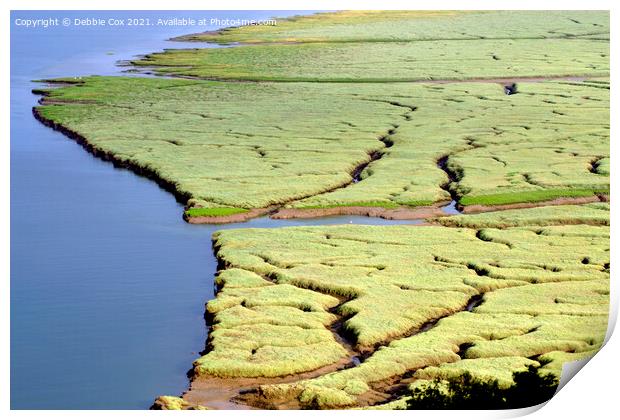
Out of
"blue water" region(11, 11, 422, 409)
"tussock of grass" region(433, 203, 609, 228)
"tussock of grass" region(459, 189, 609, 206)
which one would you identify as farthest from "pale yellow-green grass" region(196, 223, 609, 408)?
"tussock of grass" region(459, 189, 609, 206)

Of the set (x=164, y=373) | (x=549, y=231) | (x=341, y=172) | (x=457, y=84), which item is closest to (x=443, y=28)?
(x=457, y=84)

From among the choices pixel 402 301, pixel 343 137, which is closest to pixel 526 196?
pixel 343 137

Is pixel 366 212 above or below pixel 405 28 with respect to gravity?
below

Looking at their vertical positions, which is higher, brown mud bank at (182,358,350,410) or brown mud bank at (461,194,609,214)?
brown mud bank at (461,194,609,214)

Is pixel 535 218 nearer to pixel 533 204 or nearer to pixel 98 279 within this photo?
pixel 533 204

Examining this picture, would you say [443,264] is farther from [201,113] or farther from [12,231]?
[201,113]

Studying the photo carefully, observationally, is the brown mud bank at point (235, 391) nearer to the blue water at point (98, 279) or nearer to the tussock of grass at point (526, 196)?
the blue water at point (98, 279)

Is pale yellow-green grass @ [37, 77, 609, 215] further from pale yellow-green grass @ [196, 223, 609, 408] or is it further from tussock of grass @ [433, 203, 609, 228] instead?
pale yellow-green grass @ [196, 223, 609, 408]
